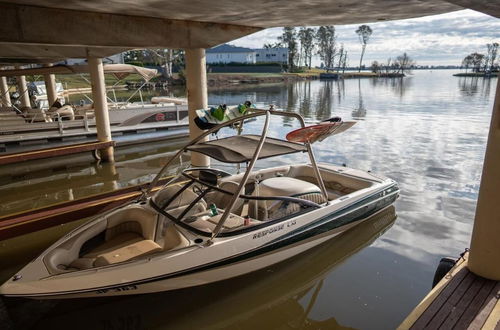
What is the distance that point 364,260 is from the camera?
5.70 metres

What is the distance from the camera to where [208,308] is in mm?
4551

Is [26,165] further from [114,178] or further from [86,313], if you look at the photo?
[86,313]

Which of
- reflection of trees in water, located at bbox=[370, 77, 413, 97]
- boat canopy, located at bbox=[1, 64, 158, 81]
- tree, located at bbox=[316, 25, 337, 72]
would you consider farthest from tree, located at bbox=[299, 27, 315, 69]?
boat canopy, located at bbox=[1, 64, 158, 81]

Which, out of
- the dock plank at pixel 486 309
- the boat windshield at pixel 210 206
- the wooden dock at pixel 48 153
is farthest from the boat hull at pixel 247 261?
the wooden dock at pixel 48 153

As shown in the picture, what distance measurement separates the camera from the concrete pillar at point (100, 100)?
36.1 feet

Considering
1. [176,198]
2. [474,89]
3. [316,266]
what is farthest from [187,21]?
[474,89]

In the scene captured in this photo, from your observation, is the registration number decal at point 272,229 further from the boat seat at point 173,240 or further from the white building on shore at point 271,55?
the white building on shore at point 271,55

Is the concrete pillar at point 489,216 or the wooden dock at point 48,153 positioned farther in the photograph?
the wooden dock at point 48,153

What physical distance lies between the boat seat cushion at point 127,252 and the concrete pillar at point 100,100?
7761mm

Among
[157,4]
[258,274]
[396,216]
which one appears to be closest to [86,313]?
[258,274]

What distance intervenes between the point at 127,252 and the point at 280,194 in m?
2.34

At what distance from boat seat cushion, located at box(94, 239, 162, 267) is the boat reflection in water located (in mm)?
493

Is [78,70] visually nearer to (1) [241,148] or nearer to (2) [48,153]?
(2) [48,153]

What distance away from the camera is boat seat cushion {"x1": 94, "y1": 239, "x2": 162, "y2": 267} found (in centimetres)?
434
